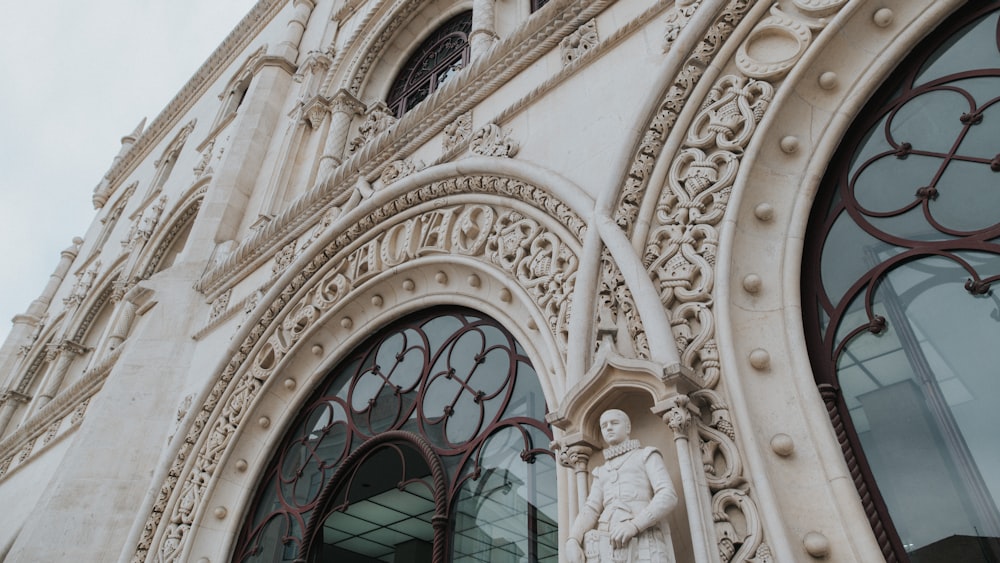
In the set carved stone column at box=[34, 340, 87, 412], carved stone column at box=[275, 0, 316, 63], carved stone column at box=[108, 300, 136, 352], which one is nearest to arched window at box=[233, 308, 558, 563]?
carved stone column at box=[108, 300, 136, 352]

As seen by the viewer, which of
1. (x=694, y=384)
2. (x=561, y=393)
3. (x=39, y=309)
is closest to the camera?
(x=694, y=384)

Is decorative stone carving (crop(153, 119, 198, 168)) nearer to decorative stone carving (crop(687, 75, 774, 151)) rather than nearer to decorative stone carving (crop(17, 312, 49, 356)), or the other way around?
decorative stone carving (crop(17, 312, 49, 356))

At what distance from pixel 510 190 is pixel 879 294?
2472mm

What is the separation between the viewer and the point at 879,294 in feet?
10.3

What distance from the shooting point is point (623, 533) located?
261 cm

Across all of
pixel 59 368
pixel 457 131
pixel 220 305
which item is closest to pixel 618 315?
pixel 457 131

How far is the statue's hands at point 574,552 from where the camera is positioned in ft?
9.01

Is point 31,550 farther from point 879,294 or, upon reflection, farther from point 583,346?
point 879,294

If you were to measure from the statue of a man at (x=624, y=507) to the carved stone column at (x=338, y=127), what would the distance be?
615 centimetres

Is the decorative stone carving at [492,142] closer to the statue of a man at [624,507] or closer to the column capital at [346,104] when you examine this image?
the statue of a man at [624,507]

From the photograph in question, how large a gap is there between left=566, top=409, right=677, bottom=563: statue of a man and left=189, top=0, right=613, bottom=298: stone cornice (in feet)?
11.4

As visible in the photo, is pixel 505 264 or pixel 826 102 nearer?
pixel 826 102

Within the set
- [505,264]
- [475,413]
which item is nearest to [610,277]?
[505,264]

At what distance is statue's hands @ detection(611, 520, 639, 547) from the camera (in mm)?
2600
